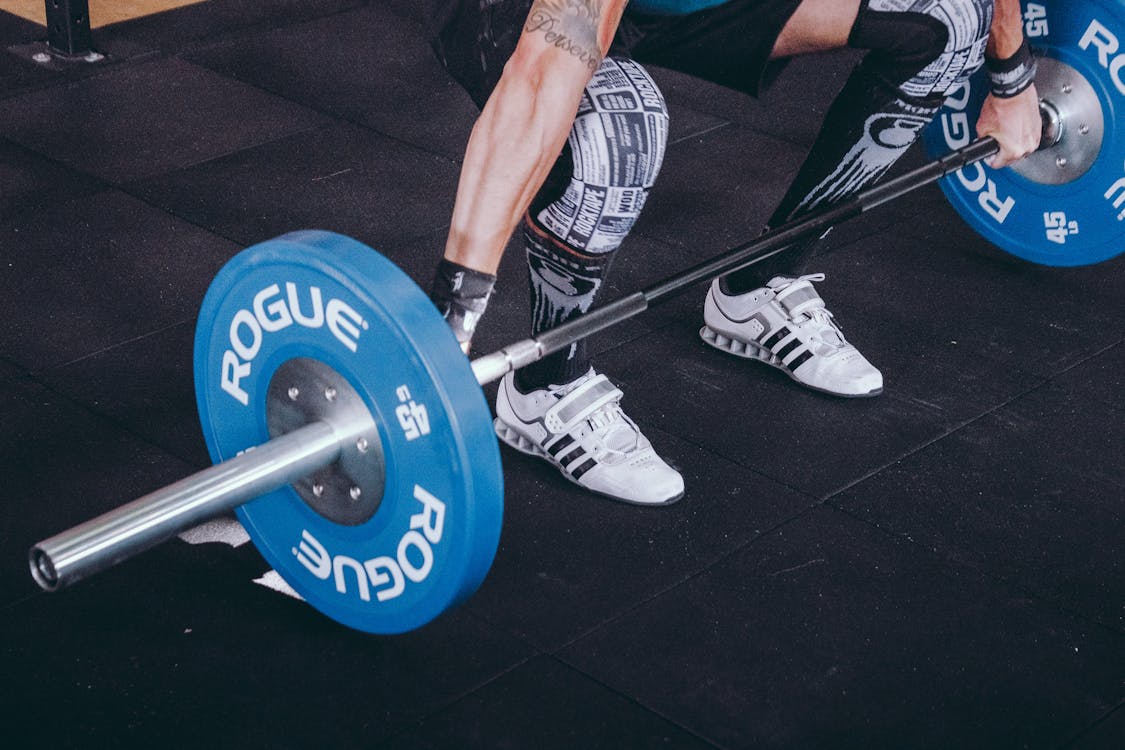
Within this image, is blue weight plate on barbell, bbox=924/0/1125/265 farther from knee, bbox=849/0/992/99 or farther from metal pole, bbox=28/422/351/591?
metal pole, bbox=28/422/351/591

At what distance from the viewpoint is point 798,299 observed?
73.9 inches

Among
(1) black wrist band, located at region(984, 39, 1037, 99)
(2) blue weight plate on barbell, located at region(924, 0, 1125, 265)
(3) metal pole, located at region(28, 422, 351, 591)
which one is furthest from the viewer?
(2) blue weight plate on barbell, located at region(924, 0, 1125, 265)

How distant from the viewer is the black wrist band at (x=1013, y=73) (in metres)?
1.81

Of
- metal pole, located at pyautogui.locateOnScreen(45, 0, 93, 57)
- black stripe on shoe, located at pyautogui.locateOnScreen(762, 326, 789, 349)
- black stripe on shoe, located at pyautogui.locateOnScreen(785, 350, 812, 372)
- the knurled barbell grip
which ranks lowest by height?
black stripe on shoe, located at pyautogui.locateOnScreen(785, 350, 812, 372)

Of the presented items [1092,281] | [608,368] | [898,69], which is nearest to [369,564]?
[608,368]

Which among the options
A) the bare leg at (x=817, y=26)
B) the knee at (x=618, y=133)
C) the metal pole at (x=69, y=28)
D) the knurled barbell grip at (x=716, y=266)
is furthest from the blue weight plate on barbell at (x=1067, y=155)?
the metal pole at (x=69, y=28)

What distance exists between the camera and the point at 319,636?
138 cm

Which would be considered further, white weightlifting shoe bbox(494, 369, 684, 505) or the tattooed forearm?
white weightlifting shoe bbox(494, 369, 684, 505)

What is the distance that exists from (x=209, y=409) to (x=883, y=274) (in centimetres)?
113

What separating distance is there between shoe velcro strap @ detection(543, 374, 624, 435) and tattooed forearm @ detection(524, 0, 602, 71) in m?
0.45

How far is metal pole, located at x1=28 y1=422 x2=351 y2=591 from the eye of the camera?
113cm

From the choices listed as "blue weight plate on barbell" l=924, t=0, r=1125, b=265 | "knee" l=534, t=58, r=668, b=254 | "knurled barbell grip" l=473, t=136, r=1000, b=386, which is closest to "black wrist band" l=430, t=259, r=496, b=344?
"knurled barbell grip" l=473, t=136, r=1000, b=386

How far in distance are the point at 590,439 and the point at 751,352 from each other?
0.36 m

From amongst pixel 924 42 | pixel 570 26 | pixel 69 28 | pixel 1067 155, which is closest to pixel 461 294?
pixel 570 26
